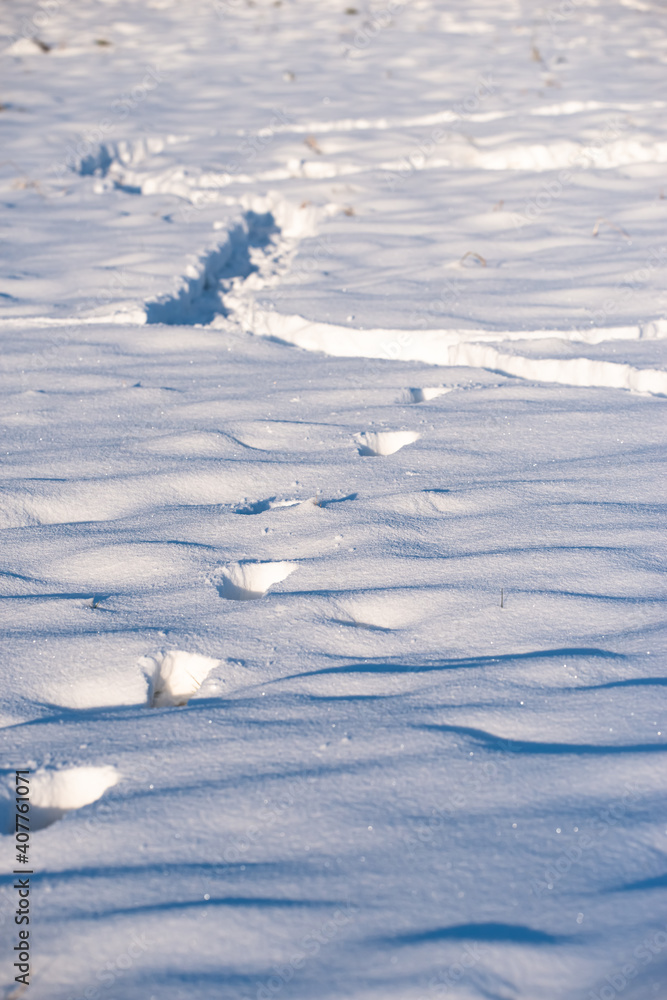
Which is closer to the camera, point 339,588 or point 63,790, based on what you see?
point 63,790

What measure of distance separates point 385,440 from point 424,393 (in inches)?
14.9

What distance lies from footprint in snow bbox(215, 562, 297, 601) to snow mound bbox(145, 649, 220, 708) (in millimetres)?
261

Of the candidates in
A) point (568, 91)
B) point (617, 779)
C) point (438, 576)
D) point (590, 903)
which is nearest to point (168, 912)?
point (590, 903)

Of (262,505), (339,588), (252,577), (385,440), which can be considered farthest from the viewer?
(385,440)

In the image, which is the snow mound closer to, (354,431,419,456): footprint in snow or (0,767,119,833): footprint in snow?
(0,767,119,833): footprint in snow

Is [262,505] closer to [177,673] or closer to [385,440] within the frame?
[385,440]

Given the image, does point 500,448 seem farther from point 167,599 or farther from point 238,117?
point 238,117

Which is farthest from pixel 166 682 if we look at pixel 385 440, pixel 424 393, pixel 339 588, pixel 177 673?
pixel 424 393

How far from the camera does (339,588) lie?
5.80 ft

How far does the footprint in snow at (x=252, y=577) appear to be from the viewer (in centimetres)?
186

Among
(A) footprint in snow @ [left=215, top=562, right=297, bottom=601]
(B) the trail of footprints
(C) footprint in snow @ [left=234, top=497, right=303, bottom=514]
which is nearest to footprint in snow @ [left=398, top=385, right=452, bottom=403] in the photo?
(B) the trail of footprints

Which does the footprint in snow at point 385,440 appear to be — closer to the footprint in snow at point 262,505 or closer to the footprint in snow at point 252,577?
the footprint in snow at point 262,505

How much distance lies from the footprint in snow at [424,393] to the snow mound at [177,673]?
1.34m

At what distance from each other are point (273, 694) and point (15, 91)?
22.2 feet
